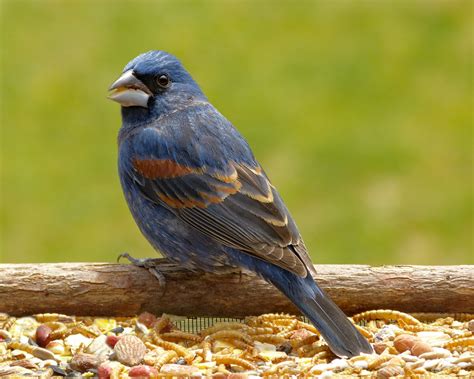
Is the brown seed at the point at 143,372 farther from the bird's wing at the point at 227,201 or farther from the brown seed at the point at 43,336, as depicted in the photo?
the bird's wing at the point at 227,201

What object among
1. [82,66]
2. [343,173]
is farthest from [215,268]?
[82,66]

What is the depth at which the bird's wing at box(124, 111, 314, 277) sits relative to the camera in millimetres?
4836

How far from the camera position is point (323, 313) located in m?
4.61

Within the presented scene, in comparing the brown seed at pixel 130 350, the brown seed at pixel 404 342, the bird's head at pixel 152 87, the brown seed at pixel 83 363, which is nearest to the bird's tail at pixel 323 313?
the brown seed at pixel 404 342

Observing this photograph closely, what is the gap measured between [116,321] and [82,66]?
5.67 metres

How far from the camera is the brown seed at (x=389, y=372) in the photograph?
4188 mm

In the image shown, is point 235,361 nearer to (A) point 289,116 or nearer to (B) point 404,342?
(B) point 404,342

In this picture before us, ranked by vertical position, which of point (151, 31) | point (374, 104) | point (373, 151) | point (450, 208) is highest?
point (151, 31)

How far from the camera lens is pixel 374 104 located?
9.93 meters

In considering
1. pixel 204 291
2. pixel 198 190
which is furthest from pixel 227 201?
pixel 204 291

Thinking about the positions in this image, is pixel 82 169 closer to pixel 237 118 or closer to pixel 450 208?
pixel 237 118

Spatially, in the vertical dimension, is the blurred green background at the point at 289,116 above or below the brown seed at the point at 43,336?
above

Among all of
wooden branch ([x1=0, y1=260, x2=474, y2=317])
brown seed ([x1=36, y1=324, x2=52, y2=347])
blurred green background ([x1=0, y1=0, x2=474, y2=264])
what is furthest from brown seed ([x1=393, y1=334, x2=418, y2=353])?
blurred green background ([x1=0, y1=0, x2=474, y2=264])

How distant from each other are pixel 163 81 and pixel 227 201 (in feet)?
2.30
